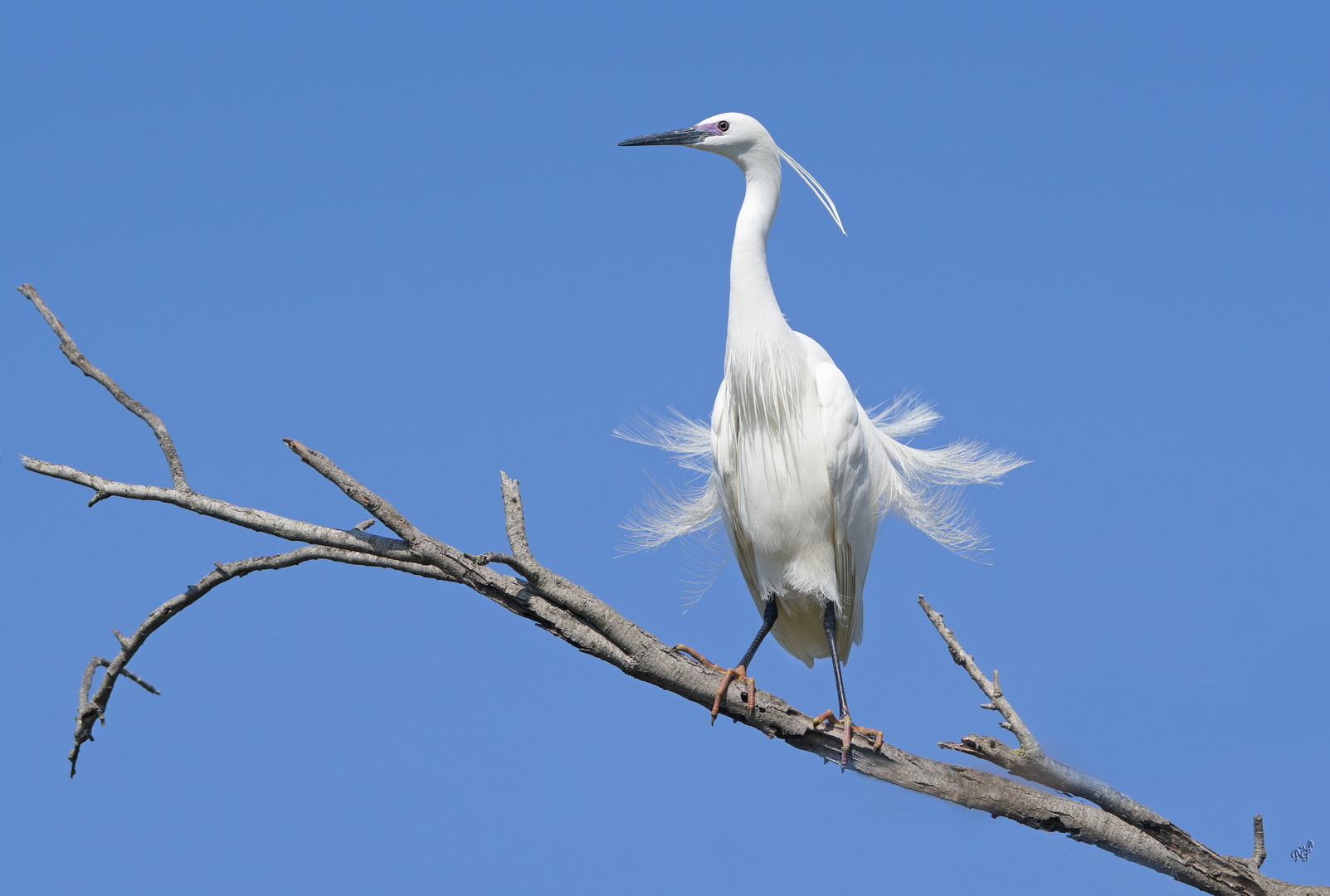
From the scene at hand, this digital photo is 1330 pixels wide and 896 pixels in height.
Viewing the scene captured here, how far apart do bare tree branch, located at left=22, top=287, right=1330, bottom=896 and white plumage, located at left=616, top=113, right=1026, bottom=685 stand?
119 centimetres

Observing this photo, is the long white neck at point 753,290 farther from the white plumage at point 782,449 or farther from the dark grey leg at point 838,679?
the dark grey leg at point 838,679

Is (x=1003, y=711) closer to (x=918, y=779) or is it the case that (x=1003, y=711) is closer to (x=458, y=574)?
(x=918, y=779)

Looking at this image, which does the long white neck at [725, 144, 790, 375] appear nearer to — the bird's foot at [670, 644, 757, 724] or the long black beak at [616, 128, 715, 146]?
the long black beak at [616, 128, 715, 146]

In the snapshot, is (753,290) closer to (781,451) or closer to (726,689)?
(781,451)

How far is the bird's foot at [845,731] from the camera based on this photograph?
3.74 meters

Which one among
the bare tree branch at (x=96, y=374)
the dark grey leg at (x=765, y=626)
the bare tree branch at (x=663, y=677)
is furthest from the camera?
the dark grey leg at (x=765, y=626)

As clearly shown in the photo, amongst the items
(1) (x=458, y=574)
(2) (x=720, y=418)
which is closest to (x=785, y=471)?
(2) (x=720, y=418)

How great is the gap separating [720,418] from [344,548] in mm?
2157

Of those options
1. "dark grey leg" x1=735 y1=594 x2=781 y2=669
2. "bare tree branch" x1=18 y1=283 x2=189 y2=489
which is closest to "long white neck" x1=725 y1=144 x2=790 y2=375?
"dark grey leg" x1=735 y1=594 x2=781 y2=669

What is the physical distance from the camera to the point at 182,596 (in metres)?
3.78

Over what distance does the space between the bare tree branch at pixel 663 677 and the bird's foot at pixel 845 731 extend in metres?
0.02

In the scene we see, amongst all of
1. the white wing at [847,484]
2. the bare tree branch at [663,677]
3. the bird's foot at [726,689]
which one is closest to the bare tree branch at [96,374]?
the bare tree branch at [663,677]

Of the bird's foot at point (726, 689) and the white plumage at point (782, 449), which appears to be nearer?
the bird's foot at point (726, 689)

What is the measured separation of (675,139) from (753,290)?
956mm
